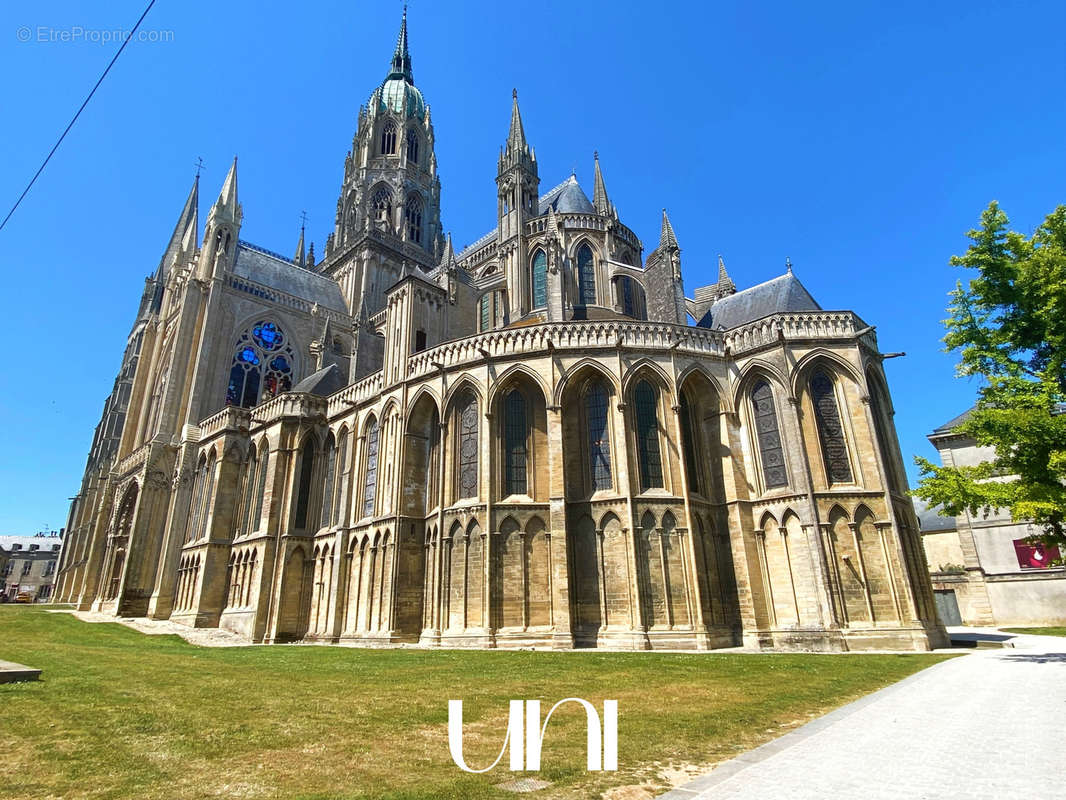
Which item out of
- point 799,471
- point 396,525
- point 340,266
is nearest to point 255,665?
point 396,525

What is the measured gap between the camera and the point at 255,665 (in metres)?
13.5

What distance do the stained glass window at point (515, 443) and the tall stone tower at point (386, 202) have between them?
2846 centimetres

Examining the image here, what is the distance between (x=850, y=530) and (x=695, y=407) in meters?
6.53

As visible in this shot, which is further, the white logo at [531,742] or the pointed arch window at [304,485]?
the pointed arch window at [304,485]

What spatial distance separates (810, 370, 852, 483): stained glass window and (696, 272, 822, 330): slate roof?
9.61 feet

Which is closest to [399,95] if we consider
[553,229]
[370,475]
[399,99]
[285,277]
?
[399,99]

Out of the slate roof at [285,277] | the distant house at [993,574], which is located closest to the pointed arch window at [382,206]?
the slate roof at [285,277]

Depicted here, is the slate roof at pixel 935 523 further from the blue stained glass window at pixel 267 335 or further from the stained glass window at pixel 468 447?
the blue stained glass window at pixel 267 335

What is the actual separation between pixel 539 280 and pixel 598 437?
43.4 feet

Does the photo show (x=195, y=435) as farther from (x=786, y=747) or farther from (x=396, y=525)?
(x=786, y=747)

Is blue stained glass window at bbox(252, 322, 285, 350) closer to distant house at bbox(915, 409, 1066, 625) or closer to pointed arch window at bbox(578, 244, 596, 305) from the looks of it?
pointed arch window at bbox(578, 244, 596, 305)

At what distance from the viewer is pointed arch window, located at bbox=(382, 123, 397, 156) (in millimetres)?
58188

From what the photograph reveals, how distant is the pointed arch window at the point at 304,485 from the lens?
2662cm

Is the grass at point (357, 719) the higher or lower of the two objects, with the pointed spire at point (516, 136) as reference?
lower
